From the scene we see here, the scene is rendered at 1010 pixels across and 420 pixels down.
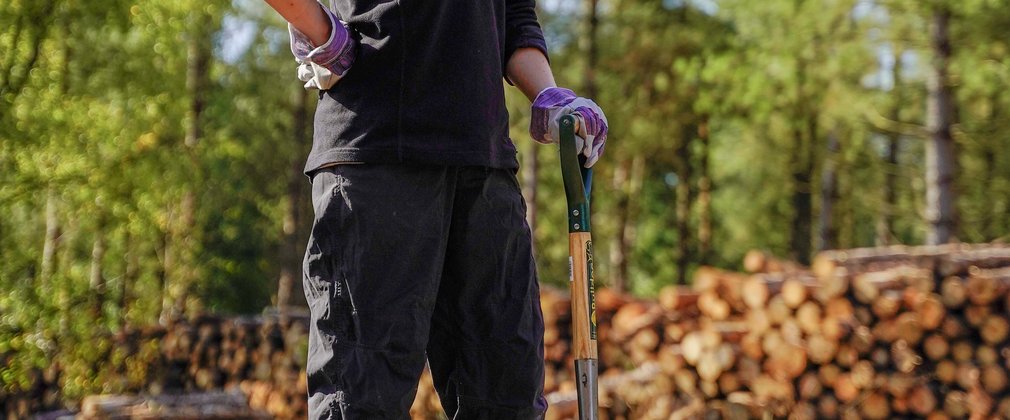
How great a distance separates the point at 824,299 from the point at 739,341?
48cm

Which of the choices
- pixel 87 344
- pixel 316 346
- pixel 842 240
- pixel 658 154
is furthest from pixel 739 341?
pixel 842 240

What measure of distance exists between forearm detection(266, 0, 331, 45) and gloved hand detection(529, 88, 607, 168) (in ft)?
1.64

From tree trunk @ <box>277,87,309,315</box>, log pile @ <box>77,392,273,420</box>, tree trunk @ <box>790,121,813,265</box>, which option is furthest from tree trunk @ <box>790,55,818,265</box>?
log pile @ <box>77,392,273,420</box>

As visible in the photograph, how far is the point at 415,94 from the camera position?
1.94 meters

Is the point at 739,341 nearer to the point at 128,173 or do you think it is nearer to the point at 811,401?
the point at 811,401

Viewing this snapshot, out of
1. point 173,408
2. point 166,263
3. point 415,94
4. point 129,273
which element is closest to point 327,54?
point 415,94

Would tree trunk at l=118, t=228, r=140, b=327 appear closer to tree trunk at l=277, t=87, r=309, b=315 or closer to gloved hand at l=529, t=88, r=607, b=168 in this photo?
tree trunk at l=277, t=87, r=309, b=315

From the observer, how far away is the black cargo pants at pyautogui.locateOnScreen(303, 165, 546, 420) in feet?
6.08

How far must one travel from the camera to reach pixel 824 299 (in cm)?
511

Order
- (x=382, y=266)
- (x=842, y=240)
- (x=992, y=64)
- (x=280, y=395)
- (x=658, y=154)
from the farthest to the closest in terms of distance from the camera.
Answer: (x=842, y=240) < (x=658, y=154) < (x=992, y=64) < (x=280, y=395) < (x=382, y=266)

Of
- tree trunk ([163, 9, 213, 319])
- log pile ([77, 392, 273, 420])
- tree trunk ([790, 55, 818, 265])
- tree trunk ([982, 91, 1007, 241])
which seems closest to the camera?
log pile ([77, 392, 273, 420])

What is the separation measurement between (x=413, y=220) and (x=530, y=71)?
21.4 inches

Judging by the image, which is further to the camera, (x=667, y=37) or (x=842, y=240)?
(x=842, y=240)

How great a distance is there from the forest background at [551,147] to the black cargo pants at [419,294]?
3.10 m
